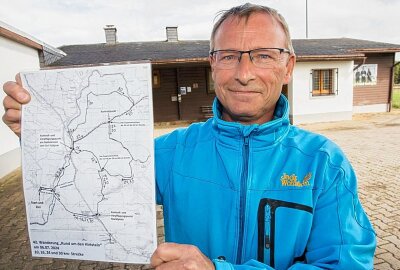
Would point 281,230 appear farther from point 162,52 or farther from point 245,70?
point 162,52

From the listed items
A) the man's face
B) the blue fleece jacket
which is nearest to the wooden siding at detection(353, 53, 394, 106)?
the man's face

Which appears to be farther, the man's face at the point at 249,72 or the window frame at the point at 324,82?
the window frame at the point at 324,82

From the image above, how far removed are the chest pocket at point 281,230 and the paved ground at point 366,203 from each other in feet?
9.61

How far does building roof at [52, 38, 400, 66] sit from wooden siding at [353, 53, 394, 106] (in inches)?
26.3

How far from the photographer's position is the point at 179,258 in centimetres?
104

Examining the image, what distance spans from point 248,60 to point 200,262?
903 mm

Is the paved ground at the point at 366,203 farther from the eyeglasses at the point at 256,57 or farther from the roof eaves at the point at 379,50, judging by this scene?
the roof eaves at the point at 379,50

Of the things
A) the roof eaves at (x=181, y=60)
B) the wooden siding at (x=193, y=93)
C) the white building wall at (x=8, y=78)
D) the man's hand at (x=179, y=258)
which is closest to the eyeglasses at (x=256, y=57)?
the man's hand at (x=179, y=258)

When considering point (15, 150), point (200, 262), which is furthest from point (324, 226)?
point (15, 150)

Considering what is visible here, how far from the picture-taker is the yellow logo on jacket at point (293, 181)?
1.29 meters

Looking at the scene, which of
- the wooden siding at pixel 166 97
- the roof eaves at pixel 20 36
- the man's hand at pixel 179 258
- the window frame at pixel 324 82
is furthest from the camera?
the wooden siding at pixel 166 97

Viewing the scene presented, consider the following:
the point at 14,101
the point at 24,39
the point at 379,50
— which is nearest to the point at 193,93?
the point at 24,39

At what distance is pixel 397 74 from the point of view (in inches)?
1726

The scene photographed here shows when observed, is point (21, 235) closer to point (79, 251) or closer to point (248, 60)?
point (79, 251)
